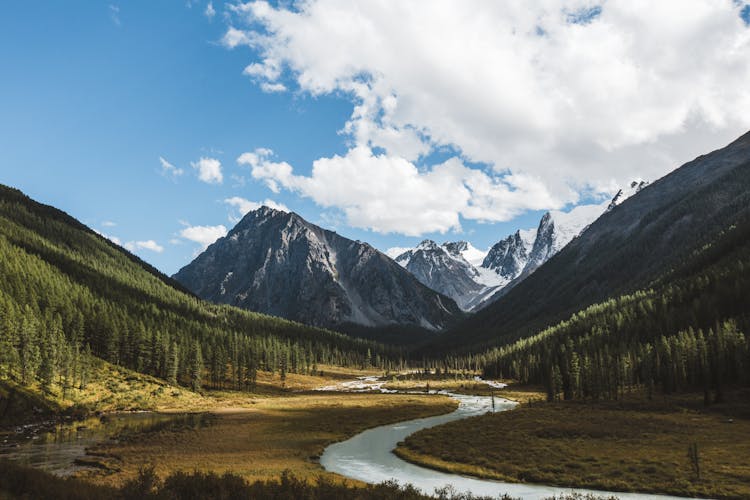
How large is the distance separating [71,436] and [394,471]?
47443mm

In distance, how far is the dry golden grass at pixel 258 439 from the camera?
46.6m

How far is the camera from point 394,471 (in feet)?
156

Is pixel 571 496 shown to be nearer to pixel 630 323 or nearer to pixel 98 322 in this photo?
pixel 98 322

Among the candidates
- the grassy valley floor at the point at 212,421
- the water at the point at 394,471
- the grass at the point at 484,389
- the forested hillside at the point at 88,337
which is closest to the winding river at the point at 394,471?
the water at the point at 394,471

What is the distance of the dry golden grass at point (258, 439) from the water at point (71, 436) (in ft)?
12.1

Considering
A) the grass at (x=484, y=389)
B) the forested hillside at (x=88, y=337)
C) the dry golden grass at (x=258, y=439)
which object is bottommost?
the grass at (x=484, y=389)

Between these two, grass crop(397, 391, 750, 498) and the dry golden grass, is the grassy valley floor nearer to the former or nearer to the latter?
the dry golden grass

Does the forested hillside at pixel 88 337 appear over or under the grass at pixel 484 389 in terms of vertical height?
over

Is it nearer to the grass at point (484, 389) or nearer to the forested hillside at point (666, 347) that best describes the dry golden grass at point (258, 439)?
the grass at point (484, 389)

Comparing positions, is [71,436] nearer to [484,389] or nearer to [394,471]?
[394,471]

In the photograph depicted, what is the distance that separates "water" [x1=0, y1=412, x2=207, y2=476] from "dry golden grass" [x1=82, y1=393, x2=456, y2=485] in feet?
12.1

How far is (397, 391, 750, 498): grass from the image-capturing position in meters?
40.1

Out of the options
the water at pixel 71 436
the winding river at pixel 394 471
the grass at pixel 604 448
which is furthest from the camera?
the water at pixel 71 436

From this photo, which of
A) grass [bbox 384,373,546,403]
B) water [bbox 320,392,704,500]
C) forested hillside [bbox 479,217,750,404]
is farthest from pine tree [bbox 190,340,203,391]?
forested hillside [bbox 479,217,750,404]
